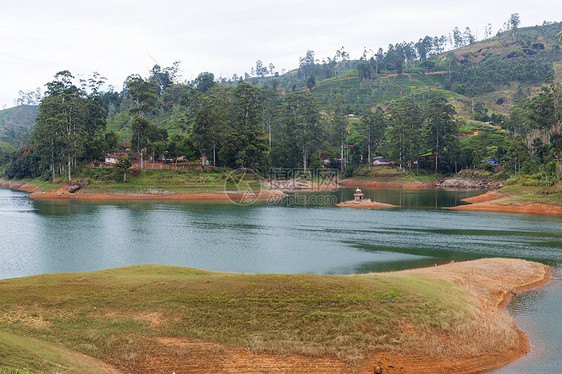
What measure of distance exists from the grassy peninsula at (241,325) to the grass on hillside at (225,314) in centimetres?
5

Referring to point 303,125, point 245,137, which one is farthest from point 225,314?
point 303,125

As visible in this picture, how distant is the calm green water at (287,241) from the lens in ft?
99.9

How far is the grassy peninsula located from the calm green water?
3.36 meters

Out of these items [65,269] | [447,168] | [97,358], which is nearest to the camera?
[97,358]

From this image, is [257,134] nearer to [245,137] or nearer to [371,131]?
[245,137]

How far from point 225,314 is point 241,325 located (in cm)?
97

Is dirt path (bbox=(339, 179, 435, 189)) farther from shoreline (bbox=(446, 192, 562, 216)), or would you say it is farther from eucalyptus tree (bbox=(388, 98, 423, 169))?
shoreline (bbox=(446, 192, 562, 216))

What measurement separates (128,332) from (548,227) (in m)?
52.7

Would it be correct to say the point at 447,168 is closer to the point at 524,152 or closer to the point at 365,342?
the point at 524,152

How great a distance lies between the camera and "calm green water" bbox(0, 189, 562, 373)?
30453 mm

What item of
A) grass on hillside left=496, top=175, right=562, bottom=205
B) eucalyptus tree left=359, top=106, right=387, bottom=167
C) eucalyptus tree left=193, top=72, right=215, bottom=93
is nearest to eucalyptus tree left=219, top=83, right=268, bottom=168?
eucalyptus tree left=359, top=106, right=387, bottom=167

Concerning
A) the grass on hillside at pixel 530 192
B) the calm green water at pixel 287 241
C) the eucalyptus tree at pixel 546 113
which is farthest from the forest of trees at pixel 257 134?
the calm green water at pixel 287 241

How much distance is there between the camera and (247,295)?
19344 mm

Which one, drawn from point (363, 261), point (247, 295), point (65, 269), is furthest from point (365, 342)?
point (65, 269)
